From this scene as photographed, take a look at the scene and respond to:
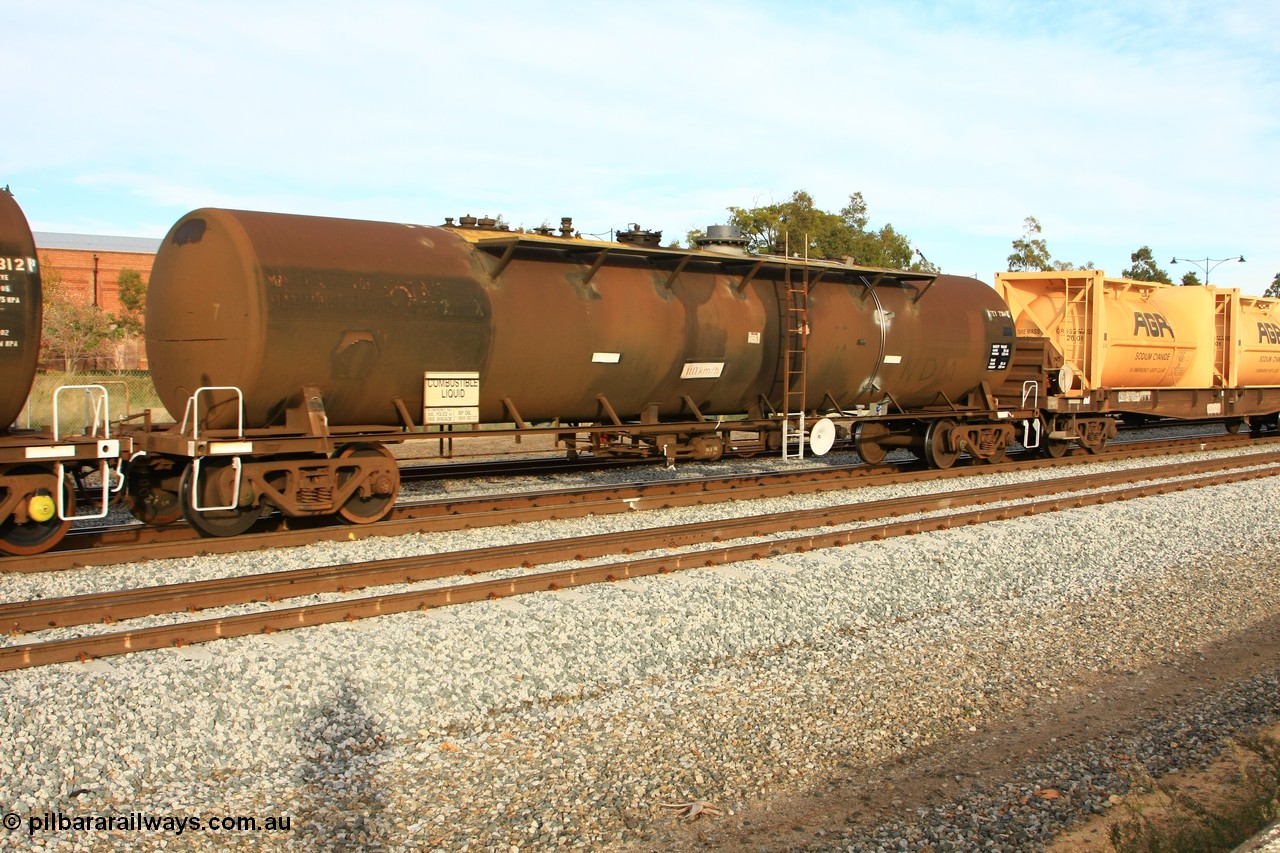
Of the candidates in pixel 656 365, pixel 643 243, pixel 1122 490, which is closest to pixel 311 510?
pixel 656 365

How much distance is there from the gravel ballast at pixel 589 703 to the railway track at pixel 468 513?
1.32 feet

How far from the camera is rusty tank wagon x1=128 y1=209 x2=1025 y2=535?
10352 millimetres

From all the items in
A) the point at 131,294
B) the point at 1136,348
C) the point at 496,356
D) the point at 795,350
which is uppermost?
the point at 131,294

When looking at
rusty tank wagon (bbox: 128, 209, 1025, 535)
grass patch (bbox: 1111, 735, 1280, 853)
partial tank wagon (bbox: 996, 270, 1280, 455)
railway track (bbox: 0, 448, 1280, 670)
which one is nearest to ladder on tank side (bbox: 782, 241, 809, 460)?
rusty tank wagon (bbox: 128, 209, 1025, 535)

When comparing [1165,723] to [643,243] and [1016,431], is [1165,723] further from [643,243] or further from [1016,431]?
[1016,431]

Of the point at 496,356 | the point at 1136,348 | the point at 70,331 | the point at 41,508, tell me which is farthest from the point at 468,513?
the point at 70,331

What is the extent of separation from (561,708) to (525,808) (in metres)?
1.29

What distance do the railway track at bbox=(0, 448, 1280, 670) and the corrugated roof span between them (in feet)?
204

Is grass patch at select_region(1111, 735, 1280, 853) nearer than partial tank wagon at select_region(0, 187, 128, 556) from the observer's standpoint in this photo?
Yes

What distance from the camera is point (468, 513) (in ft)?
39.1

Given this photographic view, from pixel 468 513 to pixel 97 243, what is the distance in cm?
6846

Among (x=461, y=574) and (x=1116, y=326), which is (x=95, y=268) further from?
(x=461, y=574)

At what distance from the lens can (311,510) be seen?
35.4 feet

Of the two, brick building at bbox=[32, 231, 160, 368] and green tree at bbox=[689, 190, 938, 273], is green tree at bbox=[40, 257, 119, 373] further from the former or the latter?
green tree at bbox=[689, 190, 938, 273]
